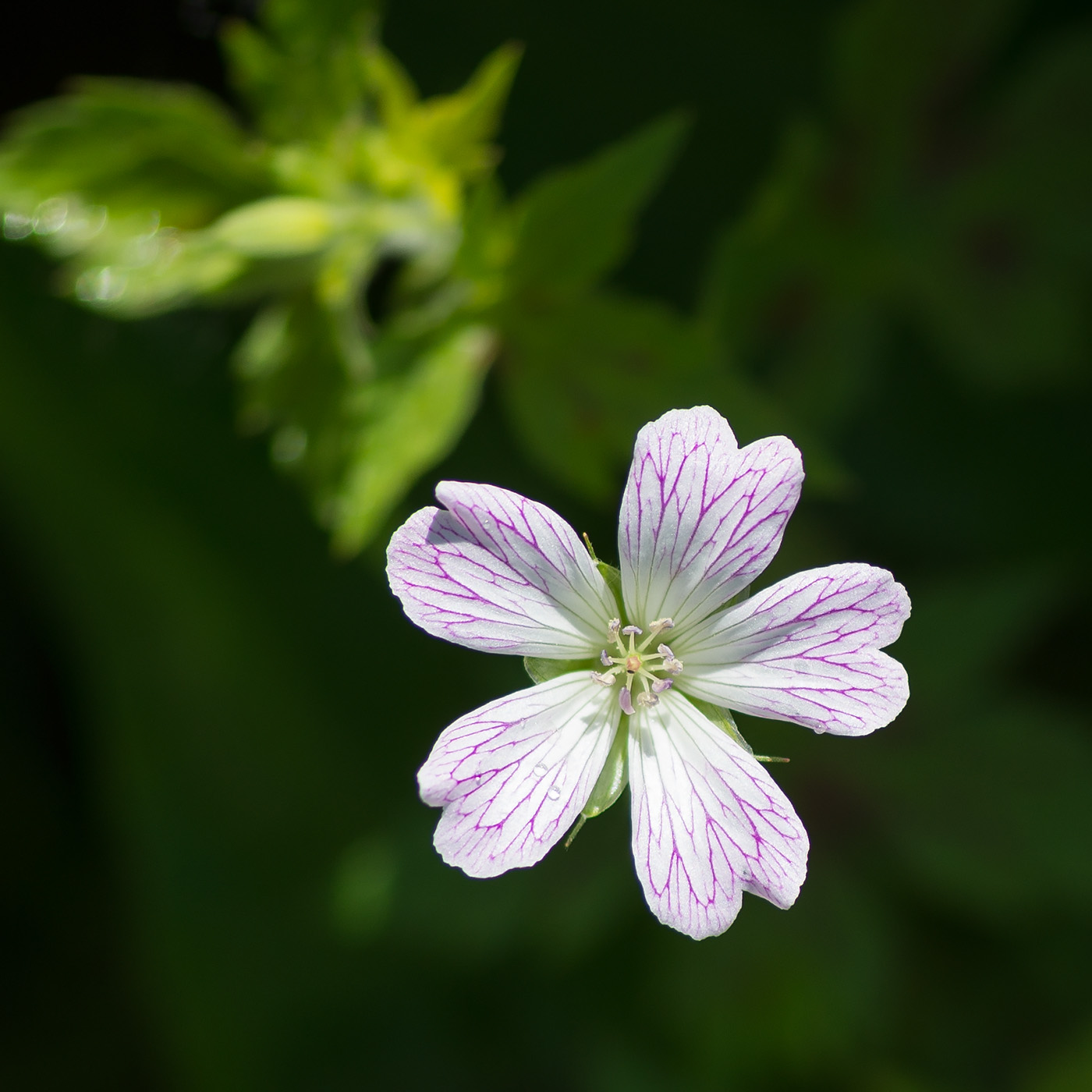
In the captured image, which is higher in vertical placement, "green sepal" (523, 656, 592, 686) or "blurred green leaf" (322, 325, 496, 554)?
"blurred green leaf" (322, 325, 496, 554)

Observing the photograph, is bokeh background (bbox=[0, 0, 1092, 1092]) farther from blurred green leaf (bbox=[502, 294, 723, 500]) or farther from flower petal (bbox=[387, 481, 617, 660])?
flower petal (bbox=[387, 481, 617, 660])

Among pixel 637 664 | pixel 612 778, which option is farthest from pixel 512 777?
pixel 637 664

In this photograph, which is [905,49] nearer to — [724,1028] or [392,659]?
[392,659]

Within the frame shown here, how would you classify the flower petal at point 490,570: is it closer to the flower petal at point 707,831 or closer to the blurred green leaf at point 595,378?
the flower petal at point 707,831

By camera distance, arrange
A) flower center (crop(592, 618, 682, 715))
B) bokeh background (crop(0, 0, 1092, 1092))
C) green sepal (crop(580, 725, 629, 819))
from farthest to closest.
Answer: bokeh background (crop(0, 0, 1092, 1092)) < flower center (crop(592, 618, 682, 715)) < green sepal (crop(580, 725, 629, 819))

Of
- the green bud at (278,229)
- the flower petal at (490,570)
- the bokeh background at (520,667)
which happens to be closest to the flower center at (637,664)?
the flower petal at (490,570)

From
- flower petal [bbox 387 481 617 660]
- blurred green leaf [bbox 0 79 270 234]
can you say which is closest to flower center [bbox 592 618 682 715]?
flower petal [bbox 387 481 617 660]
